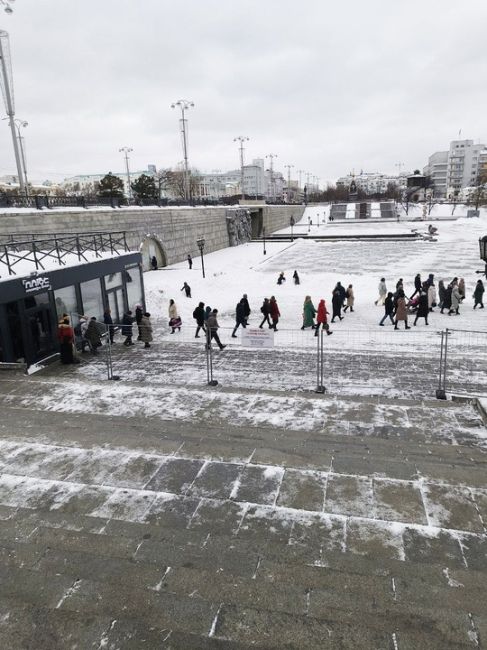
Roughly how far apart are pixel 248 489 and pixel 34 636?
8.90 feet

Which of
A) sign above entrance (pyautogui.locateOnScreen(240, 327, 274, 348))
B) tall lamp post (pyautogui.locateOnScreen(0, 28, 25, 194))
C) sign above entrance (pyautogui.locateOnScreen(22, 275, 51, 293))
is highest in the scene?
tall lamp post (pyautogui.locateOnScreen(0, 28, 25, 194))

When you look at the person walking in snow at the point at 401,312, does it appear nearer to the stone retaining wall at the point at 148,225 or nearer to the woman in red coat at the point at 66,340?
the woman in red coat at the point at 66,340

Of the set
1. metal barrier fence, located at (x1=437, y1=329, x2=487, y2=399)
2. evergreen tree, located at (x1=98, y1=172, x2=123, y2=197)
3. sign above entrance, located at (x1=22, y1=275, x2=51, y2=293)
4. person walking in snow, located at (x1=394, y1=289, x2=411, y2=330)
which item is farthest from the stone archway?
metal barrier fence, located at (x1=437, y1=329, x2=487, y2=399)

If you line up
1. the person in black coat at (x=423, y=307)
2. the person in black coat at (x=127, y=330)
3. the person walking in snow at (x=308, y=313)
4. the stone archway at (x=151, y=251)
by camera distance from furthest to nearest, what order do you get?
the stone archway at (x=151, y=251) → the person in black coat at (x=423, y=307) → the person walking in snow at (x=308, y=313) → the person in black coat at (x=127, y=330)

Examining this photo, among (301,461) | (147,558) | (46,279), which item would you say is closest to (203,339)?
(46,279)

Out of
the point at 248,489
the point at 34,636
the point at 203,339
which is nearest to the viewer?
the point at 34,636

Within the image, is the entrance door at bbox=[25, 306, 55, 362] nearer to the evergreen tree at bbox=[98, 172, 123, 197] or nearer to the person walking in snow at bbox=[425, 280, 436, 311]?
the person walking in snow at bbox=[425, 280, 436, 311]

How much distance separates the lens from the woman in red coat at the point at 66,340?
11.9m

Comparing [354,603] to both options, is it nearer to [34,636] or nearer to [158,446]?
[34,636]

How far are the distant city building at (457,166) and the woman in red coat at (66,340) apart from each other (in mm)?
187756

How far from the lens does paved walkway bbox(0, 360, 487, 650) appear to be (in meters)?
3.78

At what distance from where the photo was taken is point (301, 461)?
6340mm

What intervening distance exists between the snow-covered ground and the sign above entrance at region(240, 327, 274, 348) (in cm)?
363

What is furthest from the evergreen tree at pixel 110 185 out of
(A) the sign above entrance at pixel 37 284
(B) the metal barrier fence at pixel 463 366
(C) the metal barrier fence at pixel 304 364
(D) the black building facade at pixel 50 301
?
(B) the metal barrier fence at pixel 463 366
